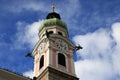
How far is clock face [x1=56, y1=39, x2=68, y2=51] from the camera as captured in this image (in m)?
46.3

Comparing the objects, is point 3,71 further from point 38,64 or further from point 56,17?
point 56,17

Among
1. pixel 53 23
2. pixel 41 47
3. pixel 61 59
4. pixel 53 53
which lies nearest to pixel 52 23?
pixel 53 23

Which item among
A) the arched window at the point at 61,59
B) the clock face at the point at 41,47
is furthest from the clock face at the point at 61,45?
the clock face at the point at 41,47

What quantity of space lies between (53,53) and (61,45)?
2.69m

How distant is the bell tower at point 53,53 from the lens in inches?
1655

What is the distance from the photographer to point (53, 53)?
4469cm

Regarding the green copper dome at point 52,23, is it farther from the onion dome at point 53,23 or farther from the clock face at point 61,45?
the clock face at point 61,45

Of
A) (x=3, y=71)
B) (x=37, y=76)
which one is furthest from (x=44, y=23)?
(x=3, y=71)

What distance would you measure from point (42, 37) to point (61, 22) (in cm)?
487

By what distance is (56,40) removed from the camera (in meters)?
46.9

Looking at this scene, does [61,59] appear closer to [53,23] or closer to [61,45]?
[61,45]

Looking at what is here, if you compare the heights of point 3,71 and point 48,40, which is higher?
point 48,40

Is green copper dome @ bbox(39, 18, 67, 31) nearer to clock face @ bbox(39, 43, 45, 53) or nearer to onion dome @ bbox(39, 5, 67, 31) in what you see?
onion dome @ bbox(39, 5, 67, 31)

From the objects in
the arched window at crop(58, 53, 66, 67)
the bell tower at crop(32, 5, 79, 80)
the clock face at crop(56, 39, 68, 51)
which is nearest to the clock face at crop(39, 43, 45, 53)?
the bell tower at crop(32, 5, 79, 80)
